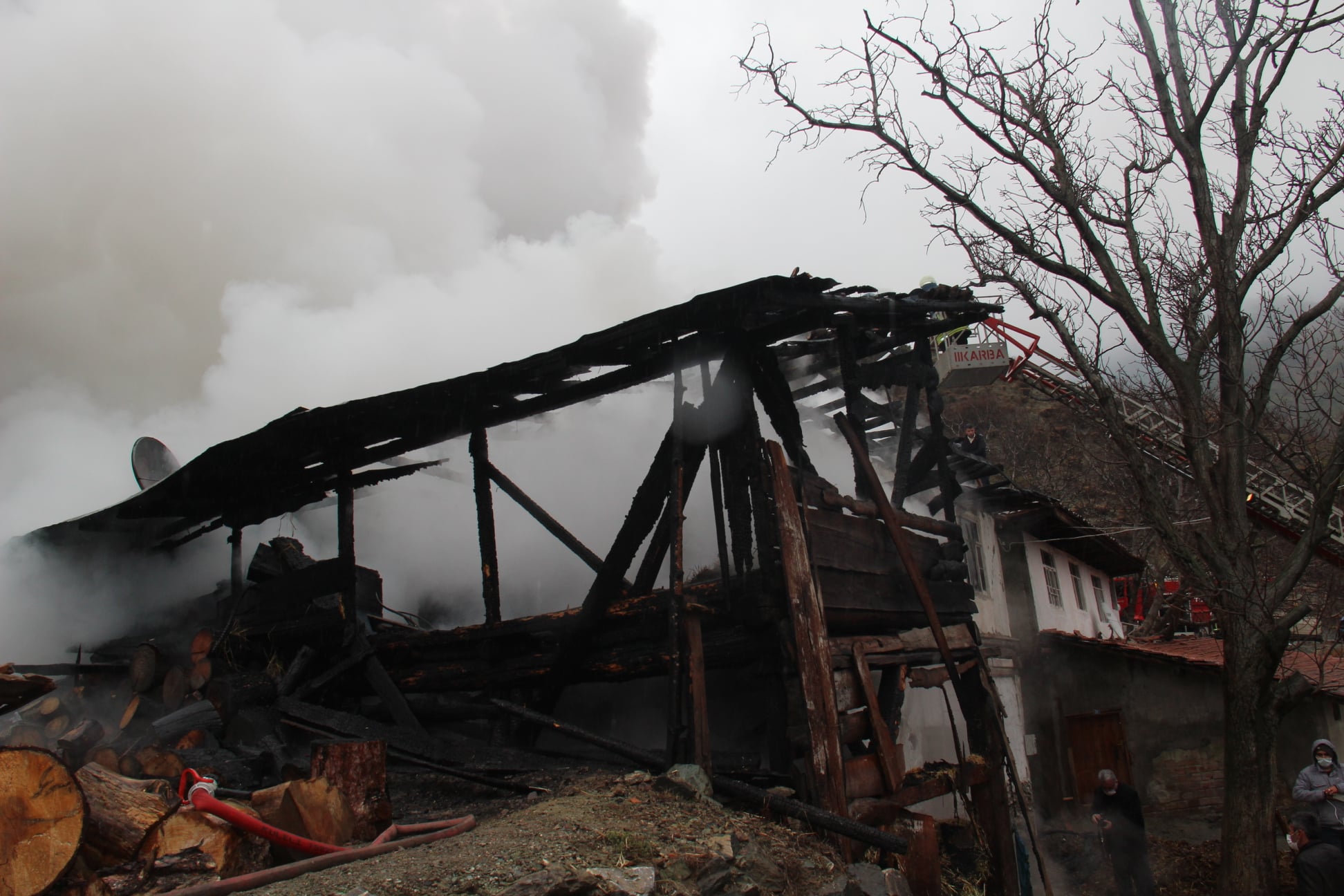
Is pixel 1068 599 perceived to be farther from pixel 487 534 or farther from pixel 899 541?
pixel 487 534

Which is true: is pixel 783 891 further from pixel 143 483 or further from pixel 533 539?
pixel 143 483

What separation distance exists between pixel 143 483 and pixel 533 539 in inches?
229

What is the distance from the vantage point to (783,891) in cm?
446

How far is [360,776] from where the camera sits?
4.91 meters

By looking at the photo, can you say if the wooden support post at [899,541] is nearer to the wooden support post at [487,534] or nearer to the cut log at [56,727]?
the wooden support post at [487,534]

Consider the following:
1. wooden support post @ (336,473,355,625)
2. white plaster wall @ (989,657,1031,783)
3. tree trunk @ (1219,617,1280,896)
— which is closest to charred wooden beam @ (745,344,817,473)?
wooden support post @ (336,473,355,625)

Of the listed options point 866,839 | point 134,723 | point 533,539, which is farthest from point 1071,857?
point 134,723

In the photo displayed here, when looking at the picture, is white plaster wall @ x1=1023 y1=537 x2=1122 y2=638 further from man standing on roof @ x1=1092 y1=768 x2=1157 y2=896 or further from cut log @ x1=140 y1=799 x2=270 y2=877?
cut log @ x1=140 y1=799 x2=270 y2=877

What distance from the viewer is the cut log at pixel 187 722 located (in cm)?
760

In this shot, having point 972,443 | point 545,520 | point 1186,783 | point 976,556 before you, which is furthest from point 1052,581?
point 545,520

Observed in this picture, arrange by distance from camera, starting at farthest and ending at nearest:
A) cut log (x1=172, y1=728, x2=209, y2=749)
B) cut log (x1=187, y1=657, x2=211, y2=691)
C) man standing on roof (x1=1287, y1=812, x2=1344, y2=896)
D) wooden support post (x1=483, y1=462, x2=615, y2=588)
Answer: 1. cut log (x1=187, y1=657, x2=211, y2=691)
2. man standing on roof (x1=1287, y1=812, x2=1344, y2=896)
3. cut log (x1=172, y1=728, x2=209, y2=749)
4. wooden support post (x1=483, y1=462, x2=615, y2=588)

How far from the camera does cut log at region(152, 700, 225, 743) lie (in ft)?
24.9

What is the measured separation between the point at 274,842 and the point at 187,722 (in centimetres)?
416

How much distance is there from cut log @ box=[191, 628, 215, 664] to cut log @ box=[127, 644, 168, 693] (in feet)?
1.14
